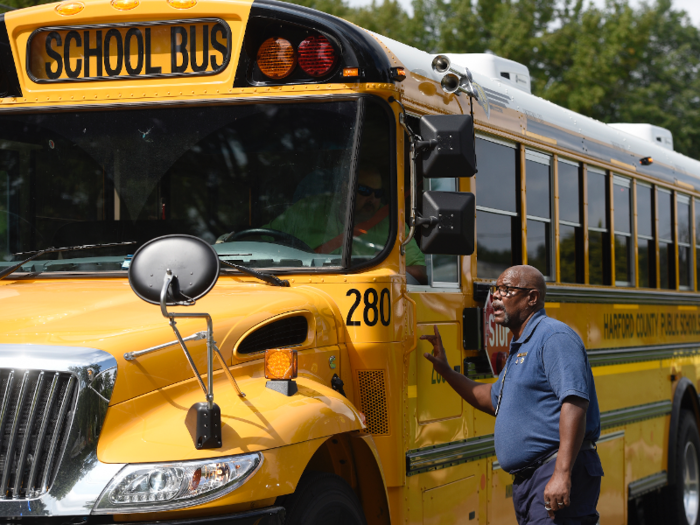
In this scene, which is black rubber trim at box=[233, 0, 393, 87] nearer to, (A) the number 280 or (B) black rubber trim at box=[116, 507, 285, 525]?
(A) the number 280

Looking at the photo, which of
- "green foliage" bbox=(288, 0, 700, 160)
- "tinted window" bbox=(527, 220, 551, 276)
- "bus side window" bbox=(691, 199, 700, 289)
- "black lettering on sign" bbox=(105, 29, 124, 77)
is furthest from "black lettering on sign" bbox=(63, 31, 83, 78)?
"green foliage" bbox=(288, 0, 700, 160)

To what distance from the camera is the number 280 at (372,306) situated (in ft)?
12.7

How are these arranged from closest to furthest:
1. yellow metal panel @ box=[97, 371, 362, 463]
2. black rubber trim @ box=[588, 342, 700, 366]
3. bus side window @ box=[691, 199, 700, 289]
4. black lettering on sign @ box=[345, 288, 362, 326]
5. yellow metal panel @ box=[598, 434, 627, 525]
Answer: yellow metal panel @ box=[97, 371, 362, 463] < black lettering on sign @ box=[345, 288, 362, 326] < yellow metal panel @ box=[598, 434, 627, 525] < black rubber trim @ box=[588, 342, 700, 366] < bus side window @ box=[691, 199, 700, 289]

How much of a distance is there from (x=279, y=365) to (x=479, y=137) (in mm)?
2156

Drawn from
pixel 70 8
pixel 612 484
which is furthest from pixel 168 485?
pixel 612 484

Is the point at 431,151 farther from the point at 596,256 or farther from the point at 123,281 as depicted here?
the point at 596,256

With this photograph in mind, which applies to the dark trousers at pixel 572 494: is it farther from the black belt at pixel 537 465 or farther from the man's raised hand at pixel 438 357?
the man's raised hand at pixel 438 357

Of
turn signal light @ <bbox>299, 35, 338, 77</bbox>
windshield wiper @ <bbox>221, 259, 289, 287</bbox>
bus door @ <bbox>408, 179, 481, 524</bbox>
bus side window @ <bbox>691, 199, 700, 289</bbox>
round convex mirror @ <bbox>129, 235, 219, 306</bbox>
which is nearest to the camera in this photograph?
round convex mirror @ <bbox>129, 235, 219, 306</bbox>

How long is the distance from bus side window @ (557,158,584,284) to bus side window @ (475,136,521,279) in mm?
638

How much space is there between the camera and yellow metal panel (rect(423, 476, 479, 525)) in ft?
14.4

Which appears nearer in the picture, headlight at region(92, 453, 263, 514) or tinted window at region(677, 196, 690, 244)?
headlight at region(92, 453, 263, 514)

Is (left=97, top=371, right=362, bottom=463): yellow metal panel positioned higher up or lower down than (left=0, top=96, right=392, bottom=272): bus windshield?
lower down

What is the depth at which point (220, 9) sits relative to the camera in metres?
4.02

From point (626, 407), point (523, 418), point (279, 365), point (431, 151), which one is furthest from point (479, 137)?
point (626, 407)
